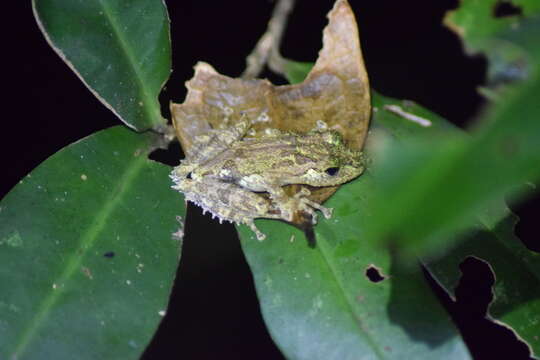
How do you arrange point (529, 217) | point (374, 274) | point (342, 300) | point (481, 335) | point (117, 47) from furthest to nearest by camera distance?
1. point (481, 335)
2. point (529, 217)
3. point (117, 47)
4. point (374, 274)
5. point (342, 300)

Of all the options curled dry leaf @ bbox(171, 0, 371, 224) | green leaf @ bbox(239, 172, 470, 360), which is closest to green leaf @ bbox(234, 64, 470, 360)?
green leaf @ bbox(239, 172, 470, 360)

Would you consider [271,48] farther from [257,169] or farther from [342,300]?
[342,300]

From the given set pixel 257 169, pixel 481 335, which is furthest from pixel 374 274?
pixel 481 335

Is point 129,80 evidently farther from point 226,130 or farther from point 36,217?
point 36,217

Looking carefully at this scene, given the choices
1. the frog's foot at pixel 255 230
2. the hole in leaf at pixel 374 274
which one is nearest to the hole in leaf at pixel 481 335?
the hole in leaf at pixel 374 274

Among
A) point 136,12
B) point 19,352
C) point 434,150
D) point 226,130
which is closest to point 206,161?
point 226,130

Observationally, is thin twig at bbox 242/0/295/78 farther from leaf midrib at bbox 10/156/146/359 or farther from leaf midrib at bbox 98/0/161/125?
leaf midrib at bbox 10/156/146/359

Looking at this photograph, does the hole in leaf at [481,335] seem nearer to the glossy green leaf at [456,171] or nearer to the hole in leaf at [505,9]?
the hole in leaf at [505,9]
